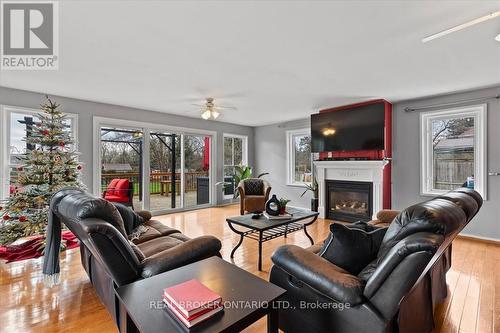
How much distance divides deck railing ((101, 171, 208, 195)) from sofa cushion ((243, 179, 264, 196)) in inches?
56.5

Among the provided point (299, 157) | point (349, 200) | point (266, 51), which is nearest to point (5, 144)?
point (266, 51)

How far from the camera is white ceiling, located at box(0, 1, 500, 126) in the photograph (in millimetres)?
1954

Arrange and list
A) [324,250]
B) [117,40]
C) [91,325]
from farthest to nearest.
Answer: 1. [117,40]
2. [91,325]
3. [324,250]

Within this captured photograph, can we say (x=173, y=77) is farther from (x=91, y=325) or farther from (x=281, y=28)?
(x=91, y=325)

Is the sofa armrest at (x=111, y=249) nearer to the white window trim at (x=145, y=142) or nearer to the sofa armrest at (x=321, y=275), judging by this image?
the sofa armrest at (x=321, y=275)

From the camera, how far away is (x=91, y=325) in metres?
1.82

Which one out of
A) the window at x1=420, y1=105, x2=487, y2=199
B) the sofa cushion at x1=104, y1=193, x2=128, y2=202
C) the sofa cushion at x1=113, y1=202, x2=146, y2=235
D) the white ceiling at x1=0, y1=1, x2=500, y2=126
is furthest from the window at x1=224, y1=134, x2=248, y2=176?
the window at x1=420, y1=105, x2=487, y2=199

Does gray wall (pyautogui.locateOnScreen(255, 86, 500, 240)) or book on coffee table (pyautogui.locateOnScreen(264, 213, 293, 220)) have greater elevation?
gray wall (pyautogui.locateOnScreen(255, 86, 500, 240))

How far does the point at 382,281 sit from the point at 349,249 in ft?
1.12

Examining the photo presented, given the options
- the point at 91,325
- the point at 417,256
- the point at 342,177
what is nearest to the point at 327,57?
the point at 417,256

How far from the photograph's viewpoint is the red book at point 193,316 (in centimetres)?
99

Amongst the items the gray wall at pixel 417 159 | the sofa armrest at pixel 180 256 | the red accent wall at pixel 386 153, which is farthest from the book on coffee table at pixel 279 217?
the gray wall at pixel 417 159

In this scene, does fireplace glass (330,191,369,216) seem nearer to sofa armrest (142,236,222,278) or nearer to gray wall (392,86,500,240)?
gray wall (392,86,500,240)

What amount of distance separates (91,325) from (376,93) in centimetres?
474
